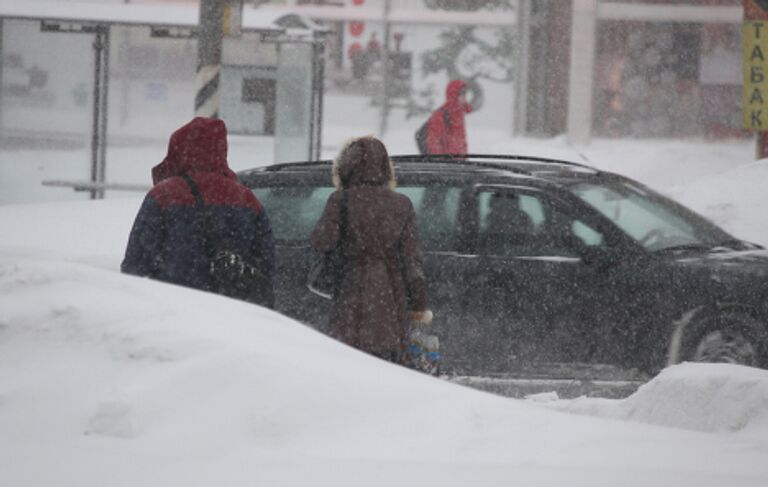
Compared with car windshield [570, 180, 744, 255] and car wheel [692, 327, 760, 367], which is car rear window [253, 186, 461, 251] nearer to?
car windshield [570, 180, 744, 255]

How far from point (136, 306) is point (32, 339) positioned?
0.92 ft

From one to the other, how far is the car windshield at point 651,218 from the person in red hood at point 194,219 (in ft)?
9.78

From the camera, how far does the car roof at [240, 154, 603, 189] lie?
879cm

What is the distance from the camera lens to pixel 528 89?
3697cm

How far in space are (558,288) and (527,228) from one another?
0.40 m

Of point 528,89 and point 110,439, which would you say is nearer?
point 110,439

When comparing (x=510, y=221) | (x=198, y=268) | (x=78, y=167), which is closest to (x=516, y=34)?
(x=78, y=167)

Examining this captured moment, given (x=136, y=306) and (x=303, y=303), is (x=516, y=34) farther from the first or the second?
(x=136, y=306)

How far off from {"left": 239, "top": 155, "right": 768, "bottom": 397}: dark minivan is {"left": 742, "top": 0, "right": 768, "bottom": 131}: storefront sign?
446cm

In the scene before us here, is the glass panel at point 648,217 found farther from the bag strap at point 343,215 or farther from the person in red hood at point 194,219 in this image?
the person in red hood at point 194,219

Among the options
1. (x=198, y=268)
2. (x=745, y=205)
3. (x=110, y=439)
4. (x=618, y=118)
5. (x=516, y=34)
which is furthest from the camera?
(x=516, y=34)

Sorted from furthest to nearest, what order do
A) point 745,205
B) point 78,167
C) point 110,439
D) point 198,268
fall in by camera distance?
point 78,167 → point 745,205 → point 198,268 → point 110,439

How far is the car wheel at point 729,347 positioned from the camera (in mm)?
8422

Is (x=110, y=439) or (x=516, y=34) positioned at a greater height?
(x=516, y=34)
